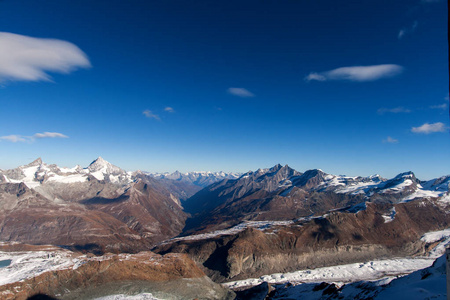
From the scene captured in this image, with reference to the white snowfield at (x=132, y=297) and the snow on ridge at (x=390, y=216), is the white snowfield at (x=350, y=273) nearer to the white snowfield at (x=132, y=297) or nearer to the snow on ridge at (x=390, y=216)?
the snow on ridge at (x=390, y=216)

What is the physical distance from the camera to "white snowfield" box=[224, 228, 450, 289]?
111188 millimetres

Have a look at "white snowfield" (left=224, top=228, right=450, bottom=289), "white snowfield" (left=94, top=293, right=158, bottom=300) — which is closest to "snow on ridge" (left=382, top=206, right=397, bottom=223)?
"white snowfield" (left=224, top=228, right=450, bottom=289)

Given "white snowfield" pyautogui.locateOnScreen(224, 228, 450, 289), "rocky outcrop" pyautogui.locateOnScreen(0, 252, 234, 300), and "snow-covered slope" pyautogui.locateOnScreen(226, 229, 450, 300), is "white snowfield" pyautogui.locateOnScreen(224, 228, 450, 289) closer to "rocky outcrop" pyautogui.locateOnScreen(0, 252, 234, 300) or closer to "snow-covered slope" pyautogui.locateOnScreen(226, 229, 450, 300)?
"snow-covered slope" pyautogui.locateOnScreen(226, 229, 450, 300)

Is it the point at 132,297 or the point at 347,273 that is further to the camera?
the point at 347,273

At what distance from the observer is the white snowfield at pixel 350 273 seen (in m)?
111

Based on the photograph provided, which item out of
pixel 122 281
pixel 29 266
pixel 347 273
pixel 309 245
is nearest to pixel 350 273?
pixel 347 273

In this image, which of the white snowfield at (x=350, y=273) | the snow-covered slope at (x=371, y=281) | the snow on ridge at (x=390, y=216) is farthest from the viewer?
the snow on ridge at (x=390, y=216)

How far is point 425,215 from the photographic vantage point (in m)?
193

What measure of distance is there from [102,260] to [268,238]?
9819 cm

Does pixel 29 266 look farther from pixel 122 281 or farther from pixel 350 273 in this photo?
pixel 350 273

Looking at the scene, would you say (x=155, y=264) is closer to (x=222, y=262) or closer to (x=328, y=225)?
(x=222, y=262)

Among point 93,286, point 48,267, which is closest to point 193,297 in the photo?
point 93,286

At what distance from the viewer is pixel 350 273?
4766 inches

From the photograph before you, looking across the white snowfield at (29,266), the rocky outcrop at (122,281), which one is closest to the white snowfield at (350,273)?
the rocky outcrop at (122,281)
